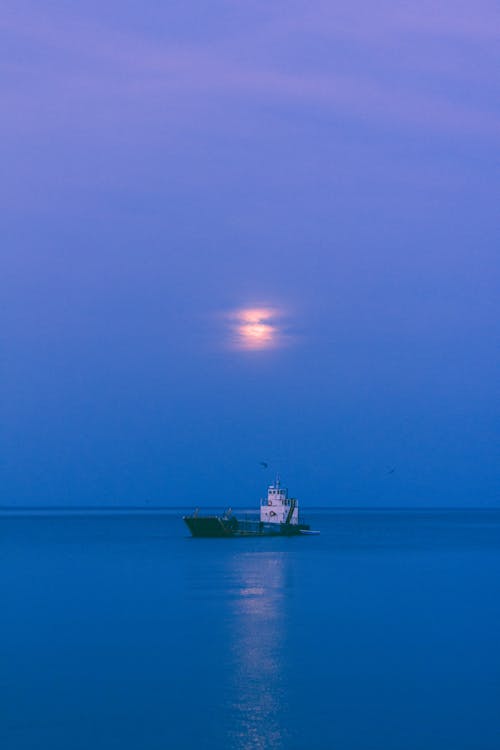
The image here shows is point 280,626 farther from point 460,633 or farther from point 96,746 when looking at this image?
point 96,746

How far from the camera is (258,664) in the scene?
30469 mm

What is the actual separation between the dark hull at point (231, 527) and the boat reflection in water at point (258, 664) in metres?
45.6

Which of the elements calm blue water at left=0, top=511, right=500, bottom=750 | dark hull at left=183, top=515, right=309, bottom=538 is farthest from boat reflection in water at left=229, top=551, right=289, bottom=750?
dark hull at left=183, top=515, right=309, bottom=538

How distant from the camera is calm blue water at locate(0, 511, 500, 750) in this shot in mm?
22719

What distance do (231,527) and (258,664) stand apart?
73549 mm

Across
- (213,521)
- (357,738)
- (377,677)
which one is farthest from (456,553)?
(357,738)

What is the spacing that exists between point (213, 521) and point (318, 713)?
82994mm

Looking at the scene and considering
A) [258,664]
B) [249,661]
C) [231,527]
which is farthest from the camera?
[231,527]

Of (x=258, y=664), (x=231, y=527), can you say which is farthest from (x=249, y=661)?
(x=231, y=527)

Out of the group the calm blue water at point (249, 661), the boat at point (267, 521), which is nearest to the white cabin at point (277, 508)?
the boat at point (267, 521)

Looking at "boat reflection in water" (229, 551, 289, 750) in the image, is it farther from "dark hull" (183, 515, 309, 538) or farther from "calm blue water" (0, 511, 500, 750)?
"dark hull" (183, 515, 309, 538)

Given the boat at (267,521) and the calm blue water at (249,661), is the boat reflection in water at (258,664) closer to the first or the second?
the calm blue water at (249,661)

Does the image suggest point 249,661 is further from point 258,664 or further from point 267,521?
point 267,521

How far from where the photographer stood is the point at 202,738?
22.0m
